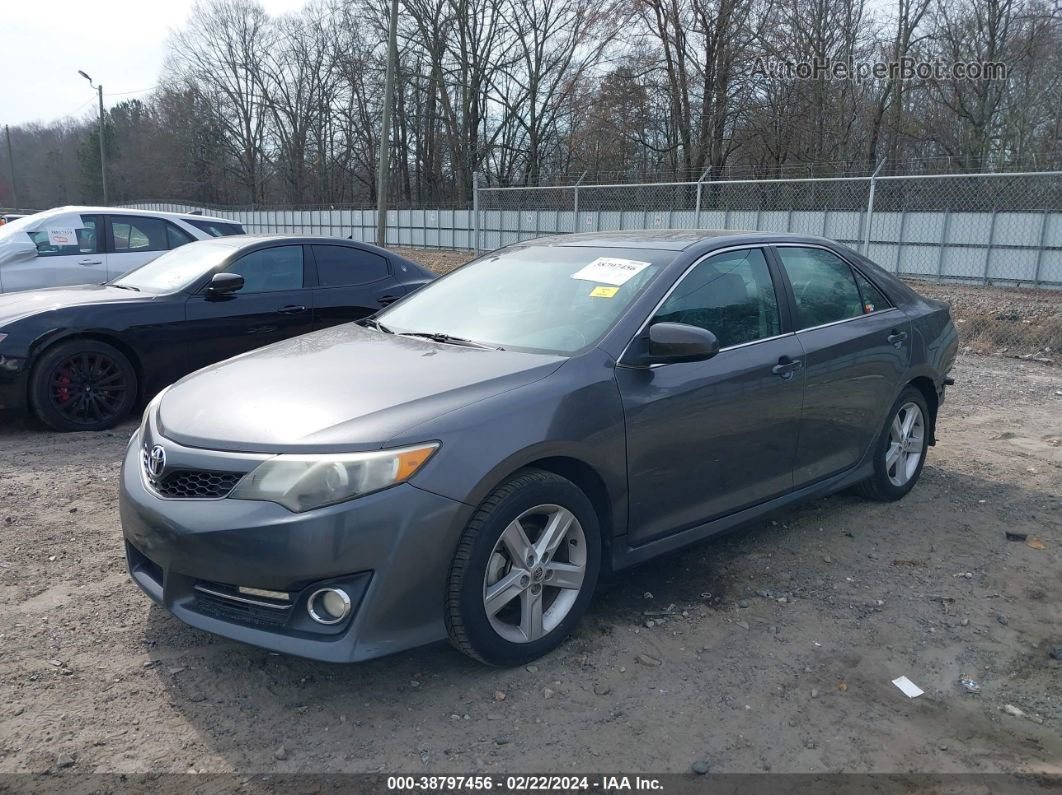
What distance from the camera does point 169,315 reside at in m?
6.35

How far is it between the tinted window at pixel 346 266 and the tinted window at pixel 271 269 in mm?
187

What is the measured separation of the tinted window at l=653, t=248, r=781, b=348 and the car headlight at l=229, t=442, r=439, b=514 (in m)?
1.41

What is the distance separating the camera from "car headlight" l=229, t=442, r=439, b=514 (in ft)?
8.77

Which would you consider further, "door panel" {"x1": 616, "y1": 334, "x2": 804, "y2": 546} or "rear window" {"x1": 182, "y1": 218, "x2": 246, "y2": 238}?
"rear window" {"x1": 182, "y1": 218, "x2": 246, "y2": 238}

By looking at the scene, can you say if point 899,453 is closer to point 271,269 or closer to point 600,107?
point 271,269

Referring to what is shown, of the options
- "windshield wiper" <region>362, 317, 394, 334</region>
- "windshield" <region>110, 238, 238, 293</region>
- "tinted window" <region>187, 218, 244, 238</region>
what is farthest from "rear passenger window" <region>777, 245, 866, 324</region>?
"tinted window" <region>187, 218, 244, 238</region>

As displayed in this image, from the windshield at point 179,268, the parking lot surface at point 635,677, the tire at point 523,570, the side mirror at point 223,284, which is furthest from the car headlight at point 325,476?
the windshield at point 179,268

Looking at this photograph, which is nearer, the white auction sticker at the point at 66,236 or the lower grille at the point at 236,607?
the lower grille at the point at 236,607

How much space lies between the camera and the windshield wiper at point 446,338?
142 inches

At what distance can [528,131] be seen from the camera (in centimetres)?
4075

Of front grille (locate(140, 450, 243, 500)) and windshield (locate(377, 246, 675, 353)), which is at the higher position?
windshield (locate(377, 246, 675, 353))

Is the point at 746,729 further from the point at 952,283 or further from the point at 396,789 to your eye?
the point at 952,283

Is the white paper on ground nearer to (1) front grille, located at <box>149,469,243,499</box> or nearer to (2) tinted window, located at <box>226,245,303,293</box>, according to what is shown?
(1) front grille, located at <box>149,469,243,499</box>

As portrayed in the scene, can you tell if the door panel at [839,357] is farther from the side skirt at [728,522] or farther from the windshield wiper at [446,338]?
the windshield wiper at [446,338]
